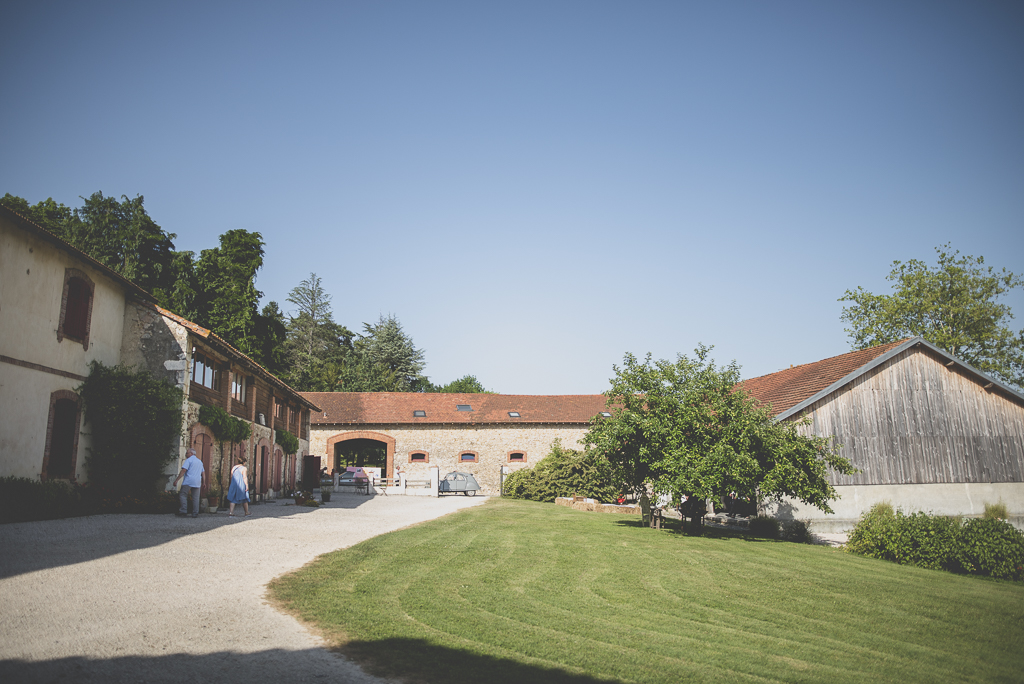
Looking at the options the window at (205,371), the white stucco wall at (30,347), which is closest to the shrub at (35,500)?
the white stucco wall at (30,347)

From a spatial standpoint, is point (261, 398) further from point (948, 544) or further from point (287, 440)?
point (948, 544)

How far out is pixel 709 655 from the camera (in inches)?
230

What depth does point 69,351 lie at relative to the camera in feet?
48.8

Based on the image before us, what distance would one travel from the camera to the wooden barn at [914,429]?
19.2 meters

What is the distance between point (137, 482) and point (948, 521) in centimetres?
1868

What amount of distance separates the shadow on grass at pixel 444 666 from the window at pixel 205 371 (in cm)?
1414

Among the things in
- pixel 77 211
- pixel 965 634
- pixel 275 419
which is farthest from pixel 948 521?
Result: pixel 77 211

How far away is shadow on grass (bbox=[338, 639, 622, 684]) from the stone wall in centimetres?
3033

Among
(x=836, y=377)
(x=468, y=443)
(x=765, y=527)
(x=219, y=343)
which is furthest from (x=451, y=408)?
(x=765, y=527)

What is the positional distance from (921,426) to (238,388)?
22.4 m

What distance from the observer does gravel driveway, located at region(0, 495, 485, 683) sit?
4.66 m

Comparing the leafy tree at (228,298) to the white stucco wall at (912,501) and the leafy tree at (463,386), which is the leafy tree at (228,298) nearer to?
the leafy tree at (463,386)

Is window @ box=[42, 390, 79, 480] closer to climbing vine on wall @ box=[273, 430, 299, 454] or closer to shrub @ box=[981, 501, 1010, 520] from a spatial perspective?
climbing vine on wall @ box=[273, 430, 299, 454]

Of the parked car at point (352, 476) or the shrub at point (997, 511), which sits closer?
the shrub at point (997, 511)
